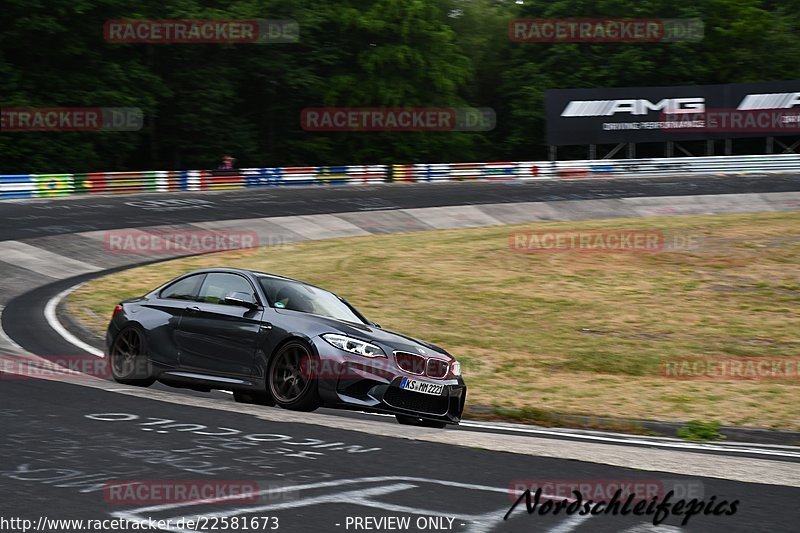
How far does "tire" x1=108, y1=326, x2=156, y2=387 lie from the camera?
1135 cm

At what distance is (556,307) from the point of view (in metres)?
20.3

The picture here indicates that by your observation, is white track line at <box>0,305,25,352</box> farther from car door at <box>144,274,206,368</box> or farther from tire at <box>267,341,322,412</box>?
tire at <box>267,341,322,412</box>

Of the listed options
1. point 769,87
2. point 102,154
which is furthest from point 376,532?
point 769,87

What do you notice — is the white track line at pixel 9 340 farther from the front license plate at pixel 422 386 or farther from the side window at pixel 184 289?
the front license plate at pixel 422 386

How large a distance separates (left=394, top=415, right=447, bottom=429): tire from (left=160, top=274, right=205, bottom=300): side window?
2.67 metres

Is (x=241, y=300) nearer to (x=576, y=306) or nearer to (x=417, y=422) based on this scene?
(x=417, y=422)

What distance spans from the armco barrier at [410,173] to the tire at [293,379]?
30015 mm

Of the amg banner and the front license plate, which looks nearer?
the front license plate

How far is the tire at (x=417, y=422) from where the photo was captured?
33.9ft

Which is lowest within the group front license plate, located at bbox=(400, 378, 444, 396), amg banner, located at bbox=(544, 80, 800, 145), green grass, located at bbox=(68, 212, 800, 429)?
green grass, located at bbox=(68, 212, 800, 429)

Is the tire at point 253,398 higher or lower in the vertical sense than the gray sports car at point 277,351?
lower

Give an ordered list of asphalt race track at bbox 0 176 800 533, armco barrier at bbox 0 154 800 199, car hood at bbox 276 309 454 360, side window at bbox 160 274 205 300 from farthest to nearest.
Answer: armco barrier at bbox 0 154 800 199
side window at bbox 160 274 205 300
car hood at bbox 276 309 454 360
asphalt race track at bbox 0 176 800 533

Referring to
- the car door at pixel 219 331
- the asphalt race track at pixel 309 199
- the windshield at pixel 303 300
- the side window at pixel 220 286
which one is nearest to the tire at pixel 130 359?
the car door at pixel 219 331

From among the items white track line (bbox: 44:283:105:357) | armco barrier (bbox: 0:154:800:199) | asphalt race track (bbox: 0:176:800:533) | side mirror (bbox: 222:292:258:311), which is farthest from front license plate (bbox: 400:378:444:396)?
armco barrier (bbox: 0:154:800:199)
